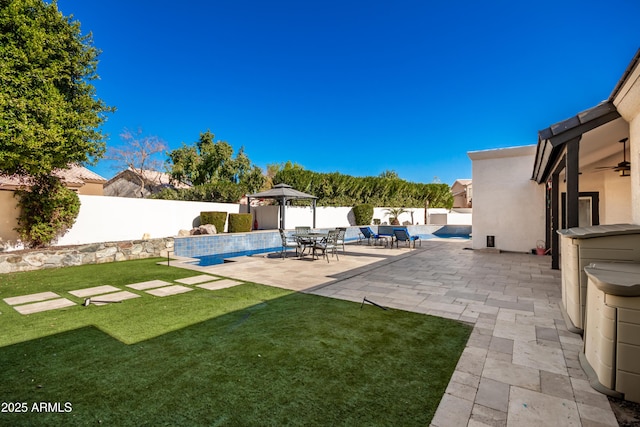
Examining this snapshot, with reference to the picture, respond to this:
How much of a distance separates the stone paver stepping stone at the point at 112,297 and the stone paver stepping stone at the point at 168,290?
11.9 inches

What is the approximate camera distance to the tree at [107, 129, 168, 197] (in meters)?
25.3

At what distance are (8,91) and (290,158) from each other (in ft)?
109

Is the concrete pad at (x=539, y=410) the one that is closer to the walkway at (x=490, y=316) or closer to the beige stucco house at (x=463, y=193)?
the walkway at (x=490, y=316)

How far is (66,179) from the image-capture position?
14148mm

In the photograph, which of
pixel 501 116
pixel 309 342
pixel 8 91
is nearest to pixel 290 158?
pixel 501 116

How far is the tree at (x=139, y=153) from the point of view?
82.9ft

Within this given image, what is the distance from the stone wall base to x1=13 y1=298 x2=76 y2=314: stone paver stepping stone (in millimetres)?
3787


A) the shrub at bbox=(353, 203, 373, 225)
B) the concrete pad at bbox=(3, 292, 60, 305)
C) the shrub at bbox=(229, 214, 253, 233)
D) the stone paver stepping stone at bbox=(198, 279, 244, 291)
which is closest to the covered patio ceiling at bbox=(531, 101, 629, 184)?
the stone paver stepping stone at bbox=(198, 279, 244, 291)

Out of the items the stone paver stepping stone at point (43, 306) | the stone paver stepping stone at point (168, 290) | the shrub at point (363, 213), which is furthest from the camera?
the shrub at point (363, 213)

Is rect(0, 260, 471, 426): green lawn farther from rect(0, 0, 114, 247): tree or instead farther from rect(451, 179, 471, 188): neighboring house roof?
rect(451, 179, 471, 188): neighboring house roof

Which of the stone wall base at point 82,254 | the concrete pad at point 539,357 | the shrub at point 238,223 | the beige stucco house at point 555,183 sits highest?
the beige stucco house at point 555,183

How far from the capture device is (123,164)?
25.5m

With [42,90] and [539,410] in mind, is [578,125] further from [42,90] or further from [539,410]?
[42,90]

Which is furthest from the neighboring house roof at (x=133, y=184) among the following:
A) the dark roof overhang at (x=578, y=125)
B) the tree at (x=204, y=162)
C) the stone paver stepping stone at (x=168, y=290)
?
the dark roof overhang at (x=578, y=125)
